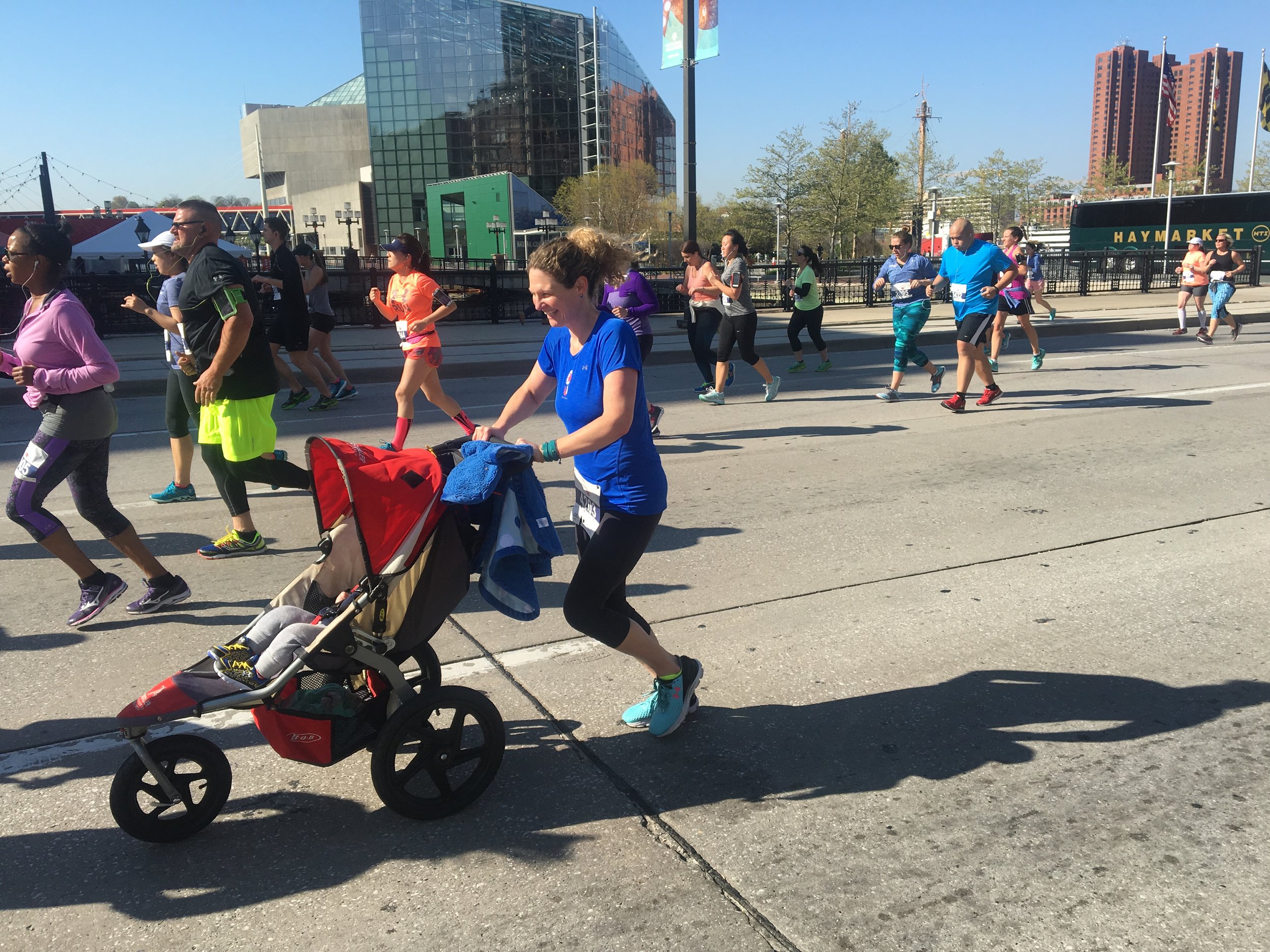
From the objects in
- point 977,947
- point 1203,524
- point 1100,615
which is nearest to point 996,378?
point 1203,524

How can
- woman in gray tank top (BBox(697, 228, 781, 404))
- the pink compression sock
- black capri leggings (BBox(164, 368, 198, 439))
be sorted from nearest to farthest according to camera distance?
black capri leggings (BBox(164, 368, 198, 439)), the pink compression sock, woman in gray tank top (BBox(697, 228, 781, 404))

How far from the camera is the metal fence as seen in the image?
19875 mm

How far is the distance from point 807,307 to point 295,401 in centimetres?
677

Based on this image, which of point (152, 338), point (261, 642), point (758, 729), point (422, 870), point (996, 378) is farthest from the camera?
point (152, 338)

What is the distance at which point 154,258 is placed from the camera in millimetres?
5496

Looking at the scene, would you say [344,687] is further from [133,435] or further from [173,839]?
[133,435]

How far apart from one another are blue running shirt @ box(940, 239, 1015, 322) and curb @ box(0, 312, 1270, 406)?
5.14 meters

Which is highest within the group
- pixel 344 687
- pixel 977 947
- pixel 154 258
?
pixel 154 258

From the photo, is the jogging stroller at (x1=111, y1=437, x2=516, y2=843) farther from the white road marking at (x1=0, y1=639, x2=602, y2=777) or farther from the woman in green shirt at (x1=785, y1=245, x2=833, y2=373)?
the woman in green shirt at (x1=785, y1=245, x2=833, y2=373)

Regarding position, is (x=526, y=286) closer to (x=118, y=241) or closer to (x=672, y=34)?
(x=672, y=34)

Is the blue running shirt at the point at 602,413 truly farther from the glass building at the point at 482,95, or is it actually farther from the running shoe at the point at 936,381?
the glass building at the point at 482,95

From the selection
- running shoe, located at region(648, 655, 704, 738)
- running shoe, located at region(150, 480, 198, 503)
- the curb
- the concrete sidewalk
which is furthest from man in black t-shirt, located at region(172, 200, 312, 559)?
the concrete sidewalk

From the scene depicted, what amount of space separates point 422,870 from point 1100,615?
136 inches

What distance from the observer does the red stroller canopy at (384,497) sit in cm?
287
